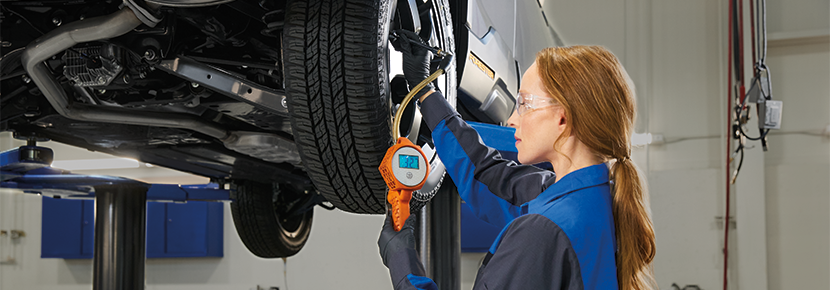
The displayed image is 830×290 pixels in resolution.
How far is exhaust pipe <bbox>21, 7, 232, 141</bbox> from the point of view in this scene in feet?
4.42

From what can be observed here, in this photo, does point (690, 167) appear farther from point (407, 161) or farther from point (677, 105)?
point (407, 161)

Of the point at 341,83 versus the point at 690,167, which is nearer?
the point at 341,83

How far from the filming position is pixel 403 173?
1088 mm

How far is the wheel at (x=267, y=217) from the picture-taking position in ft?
11.2

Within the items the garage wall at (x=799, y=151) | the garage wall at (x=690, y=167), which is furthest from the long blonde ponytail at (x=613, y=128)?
the garage wall at (x=799, y=151)

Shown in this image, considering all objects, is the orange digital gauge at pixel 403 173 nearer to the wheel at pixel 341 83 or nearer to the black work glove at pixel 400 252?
the black work glove at pixel 400 252

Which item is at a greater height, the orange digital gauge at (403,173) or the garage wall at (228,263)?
the orange digital gauge at (403,173)

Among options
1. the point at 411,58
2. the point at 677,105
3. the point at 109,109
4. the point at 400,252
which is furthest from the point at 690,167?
the point at 400,252

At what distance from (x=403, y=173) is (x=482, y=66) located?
103 cm

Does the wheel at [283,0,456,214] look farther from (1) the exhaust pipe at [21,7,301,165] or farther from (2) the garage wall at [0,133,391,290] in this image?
(2) the garage wall at [0,133,391,290]

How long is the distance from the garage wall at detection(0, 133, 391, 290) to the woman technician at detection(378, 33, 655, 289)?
545 centimetres

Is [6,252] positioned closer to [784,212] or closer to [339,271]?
[339,271]

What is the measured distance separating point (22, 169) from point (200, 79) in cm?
152

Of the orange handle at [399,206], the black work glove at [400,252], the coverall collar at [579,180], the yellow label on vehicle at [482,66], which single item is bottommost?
the black work glove at [400,252]
